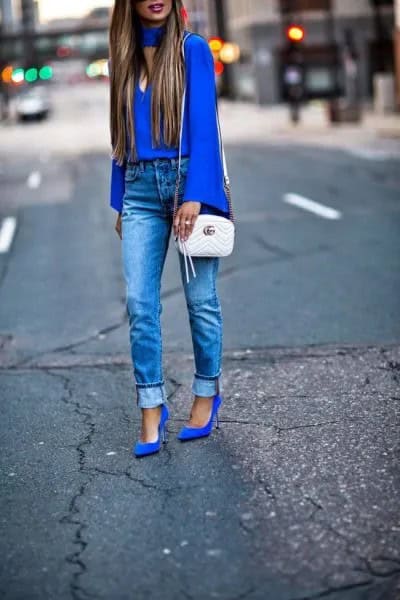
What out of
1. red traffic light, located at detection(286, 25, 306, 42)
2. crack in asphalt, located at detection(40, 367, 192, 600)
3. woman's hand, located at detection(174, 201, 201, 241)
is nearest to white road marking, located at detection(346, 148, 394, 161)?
red traffic light, located at detection(286, 25, 306, 42)

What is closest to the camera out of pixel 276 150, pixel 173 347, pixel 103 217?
pixel 173 347

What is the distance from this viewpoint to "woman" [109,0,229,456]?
4.16 metres

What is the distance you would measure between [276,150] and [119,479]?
72.3 ft

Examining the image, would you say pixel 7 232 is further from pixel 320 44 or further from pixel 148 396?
pixel 320 44

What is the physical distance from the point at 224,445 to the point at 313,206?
32.0 feet

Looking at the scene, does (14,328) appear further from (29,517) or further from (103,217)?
(103,217)

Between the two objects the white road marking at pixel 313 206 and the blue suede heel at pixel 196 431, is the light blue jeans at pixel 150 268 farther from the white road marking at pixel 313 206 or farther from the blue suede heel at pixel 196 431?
the white road marking at pixel 313 206

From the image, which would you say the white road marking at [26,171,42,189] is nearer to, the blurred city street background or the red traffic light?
the blurred city street background

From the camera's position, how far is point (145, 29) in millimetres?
4250

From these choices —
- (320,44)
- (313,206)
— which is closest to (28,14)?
(320,44)

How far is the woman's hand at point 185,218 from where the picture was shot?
4176 millimetres

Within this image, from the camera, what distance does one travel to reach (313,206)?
13898 millimetres

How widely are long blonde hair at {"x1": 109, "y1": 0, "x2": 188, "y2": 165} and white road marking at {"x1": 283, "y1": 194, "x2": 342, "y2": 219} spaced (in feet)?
27.9

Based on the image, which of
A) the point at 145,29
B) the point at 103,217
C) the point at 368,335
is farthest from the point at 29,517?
the point at 103,217
